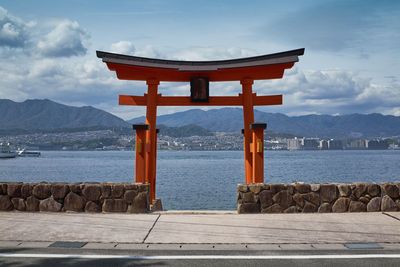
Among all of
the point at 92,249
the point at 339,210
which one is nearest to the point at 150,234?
the point at 92,249

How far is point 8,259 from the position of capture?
244 inches

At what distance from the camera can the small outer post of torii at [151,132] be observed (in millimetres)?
12827

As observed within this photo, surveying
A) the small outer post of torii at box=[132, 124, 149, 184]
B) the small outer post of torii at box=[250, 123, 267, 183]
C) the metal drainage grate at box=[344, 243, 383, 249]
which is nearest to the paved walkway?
the metal drainage grate at box=[344, 243, 383, 249]

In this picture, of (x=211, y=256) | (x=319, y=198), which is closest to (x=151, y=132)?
(x=319, y=198)

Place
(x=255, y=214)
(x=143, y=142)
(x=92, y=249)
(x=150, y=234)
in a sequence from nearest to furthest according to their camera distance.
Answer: (x=92, y=249) < (x=150, y=234) < (x=255, y=214) < (x=143, y=142)

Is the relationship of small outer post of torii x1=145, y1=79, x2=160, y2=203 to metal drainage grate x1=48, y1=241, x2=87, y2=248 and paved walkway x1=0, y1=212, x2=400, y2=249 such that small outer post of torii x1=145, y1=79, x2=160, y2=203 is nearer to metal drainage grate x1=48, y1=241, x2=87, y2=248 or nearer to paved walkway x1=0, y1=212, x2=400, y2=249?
paved walkway x1=0, y1=212, x2=400, y2=249

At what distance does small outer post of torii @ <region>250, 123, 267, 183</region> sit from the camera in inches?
449

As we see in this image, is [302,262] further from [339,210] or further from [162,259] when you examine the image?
[339,210]

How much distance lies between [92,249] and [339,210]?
581cm

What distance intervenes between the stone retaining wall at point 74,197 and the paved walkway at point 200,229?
34 centimetres

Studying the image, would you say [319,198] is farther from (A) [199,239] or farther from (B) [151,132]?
(B) [151,132]

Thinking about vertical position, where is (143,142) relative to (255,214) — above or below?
above

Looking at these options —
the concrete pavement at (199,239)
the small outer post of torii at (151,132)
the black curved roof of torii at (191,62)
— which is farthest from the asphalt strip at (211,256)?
the black curved roof of torii at (191,62)

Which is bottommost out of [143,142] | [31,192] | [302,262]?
[302,262]
